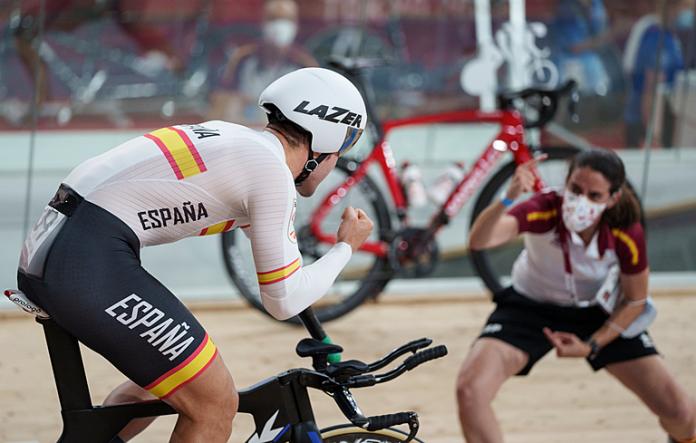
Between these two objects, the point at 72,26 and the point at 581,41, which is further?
the point at 581,41

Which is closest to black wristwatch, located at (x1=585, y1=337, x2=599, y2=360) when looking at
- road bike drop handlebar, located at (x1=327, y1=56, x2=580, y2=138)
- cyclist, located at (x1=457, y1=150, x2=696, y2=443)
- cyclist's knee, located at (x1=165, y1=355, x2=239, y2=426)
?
cyclist, located at (x1=457, y1=150, x2=696, y2=443)

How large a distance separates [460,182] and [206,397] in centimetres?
293

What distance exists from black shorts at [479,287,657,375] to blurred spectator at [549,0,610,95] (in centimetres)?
302

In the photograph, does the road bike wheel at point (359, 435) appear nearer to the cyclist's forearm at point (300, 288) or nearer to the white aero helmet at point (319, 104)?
the cyclist's forearm at point (300, 288)

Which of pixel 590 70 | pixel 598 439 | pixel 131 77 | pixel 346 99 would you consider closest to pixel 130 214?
pixel 346 99

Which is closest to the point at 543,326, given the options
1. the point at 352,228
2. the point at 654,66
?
the point at 352,228

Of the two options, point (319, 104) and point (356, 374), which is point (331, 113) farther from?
point (356, 374)

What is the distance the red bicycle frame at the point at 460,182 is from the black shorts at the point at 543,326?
166 centimetres

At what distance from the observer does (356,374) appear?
2.43 m

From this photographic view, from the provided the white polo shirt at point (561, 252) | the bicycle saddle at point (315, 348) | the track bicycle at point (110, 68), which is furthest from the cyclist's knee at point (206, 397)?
the track bicycle at point (110, 68)

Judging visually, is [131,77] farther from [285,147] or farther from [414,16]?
[285,147]

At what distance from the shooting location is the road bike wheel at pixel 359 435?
108 inches

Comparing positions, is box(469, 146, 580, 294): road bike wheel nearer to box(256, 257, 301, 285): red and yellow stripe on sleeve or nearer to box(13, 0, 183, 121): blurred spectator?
box(13, 0, 183, 121): blurred spectator

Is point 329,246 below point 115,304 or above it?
below
